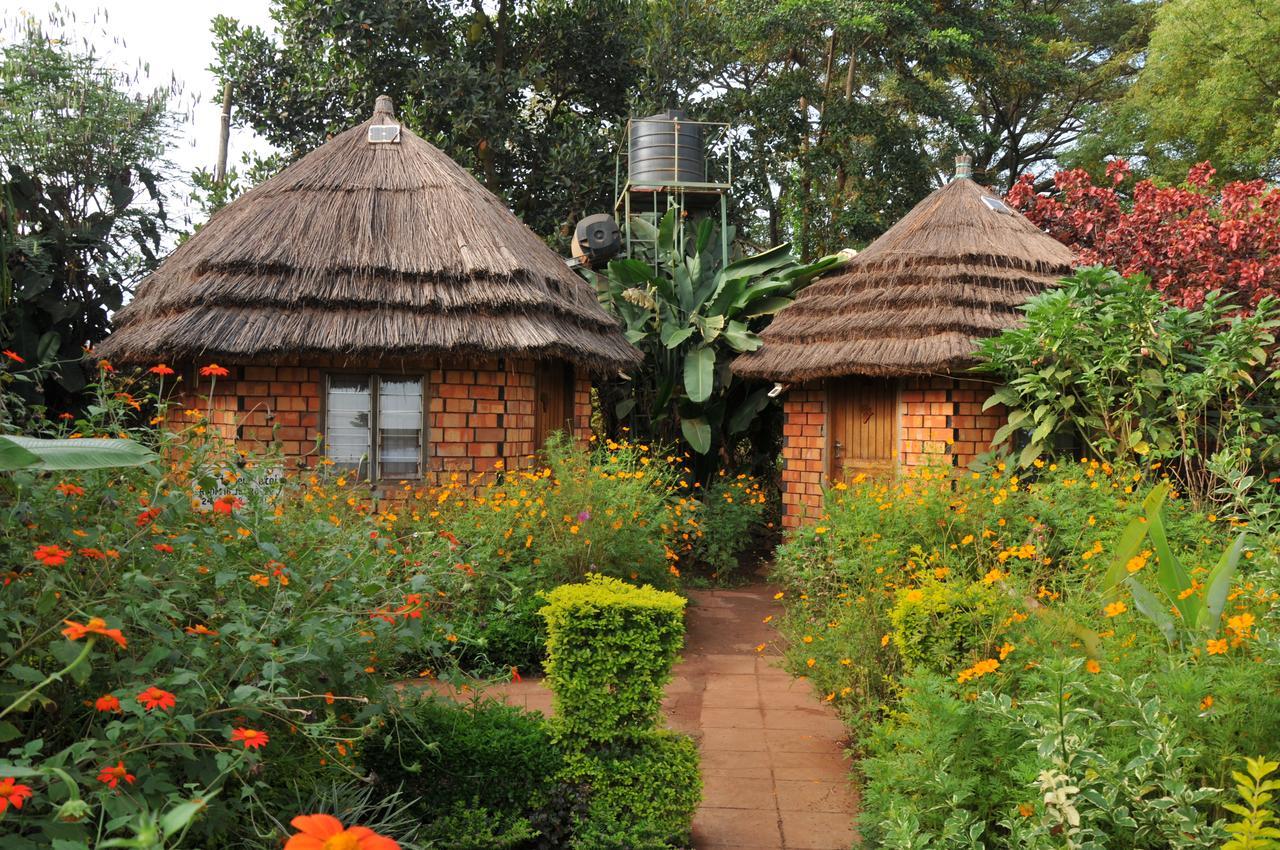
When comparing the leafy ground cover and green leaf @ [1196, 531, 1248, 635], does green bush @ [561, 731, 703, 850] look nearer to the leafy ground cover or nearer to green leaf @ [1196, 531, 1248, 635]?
the leafy ground cover

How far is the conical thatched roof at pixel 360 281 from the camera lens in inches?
312

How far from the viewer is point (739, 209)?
17078mm

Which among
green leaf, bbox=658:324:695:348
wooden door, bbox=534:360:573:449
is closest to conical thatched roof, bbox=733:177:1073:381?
green leaf, bbox=658:324:695:348

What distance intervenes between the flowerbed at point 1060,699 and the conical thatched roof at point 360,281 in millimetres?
4452

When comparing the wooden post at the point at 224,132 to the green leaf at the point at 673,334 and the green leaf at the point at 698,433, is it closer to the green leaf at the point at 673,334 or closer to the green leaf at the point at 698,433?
the green leaf at the point at 673,334

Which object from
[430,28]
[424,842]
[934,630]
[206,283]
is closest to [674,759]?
[424,842]

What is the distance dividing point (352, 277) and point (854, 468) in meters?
5.14

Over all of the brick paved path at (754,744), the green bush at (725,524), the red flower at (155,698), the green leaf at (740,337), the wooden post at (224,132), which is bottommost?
the brick paved path at (754,744)

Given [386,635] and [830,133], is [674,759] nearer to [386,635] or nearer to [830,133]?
[386,635]

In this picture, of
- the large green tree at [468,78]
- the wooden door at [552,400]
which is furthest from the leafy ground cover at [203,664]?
the large green tree at [468,78]

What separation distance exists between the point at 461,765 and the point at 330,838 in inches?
86.5

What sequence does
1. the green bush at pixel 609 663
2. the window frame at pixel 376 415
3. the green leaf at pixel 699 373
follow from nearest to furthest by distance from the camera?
1. the green bush at pixel 609 663
2. the window frame at pixel 376 415
3. the green leaf at pixel 699 373

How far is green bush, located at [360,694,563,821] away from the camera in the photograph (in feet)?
11.1

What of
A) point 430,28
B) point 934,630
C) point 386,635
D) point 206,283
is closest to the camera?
point 386,635
